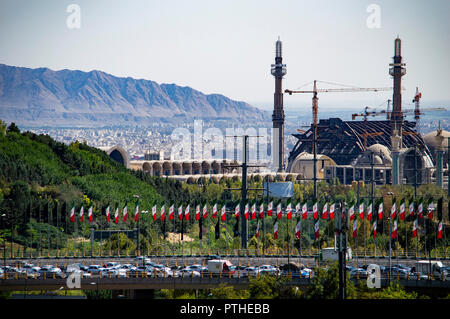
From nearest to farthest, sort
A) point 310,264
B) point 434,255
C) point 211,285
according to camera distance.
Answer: point 211,285 < point 310,264 < point 434,255

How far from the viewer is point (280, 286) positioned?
55.1m

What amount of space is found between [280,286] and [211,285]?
914cm

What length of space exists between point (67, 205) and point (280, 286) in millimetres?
54773

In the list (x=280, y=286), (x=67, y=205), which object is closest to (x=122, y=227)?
(x=67, y=205)

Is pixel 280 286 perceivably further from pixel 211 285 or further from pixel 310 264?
pixel 310 264
